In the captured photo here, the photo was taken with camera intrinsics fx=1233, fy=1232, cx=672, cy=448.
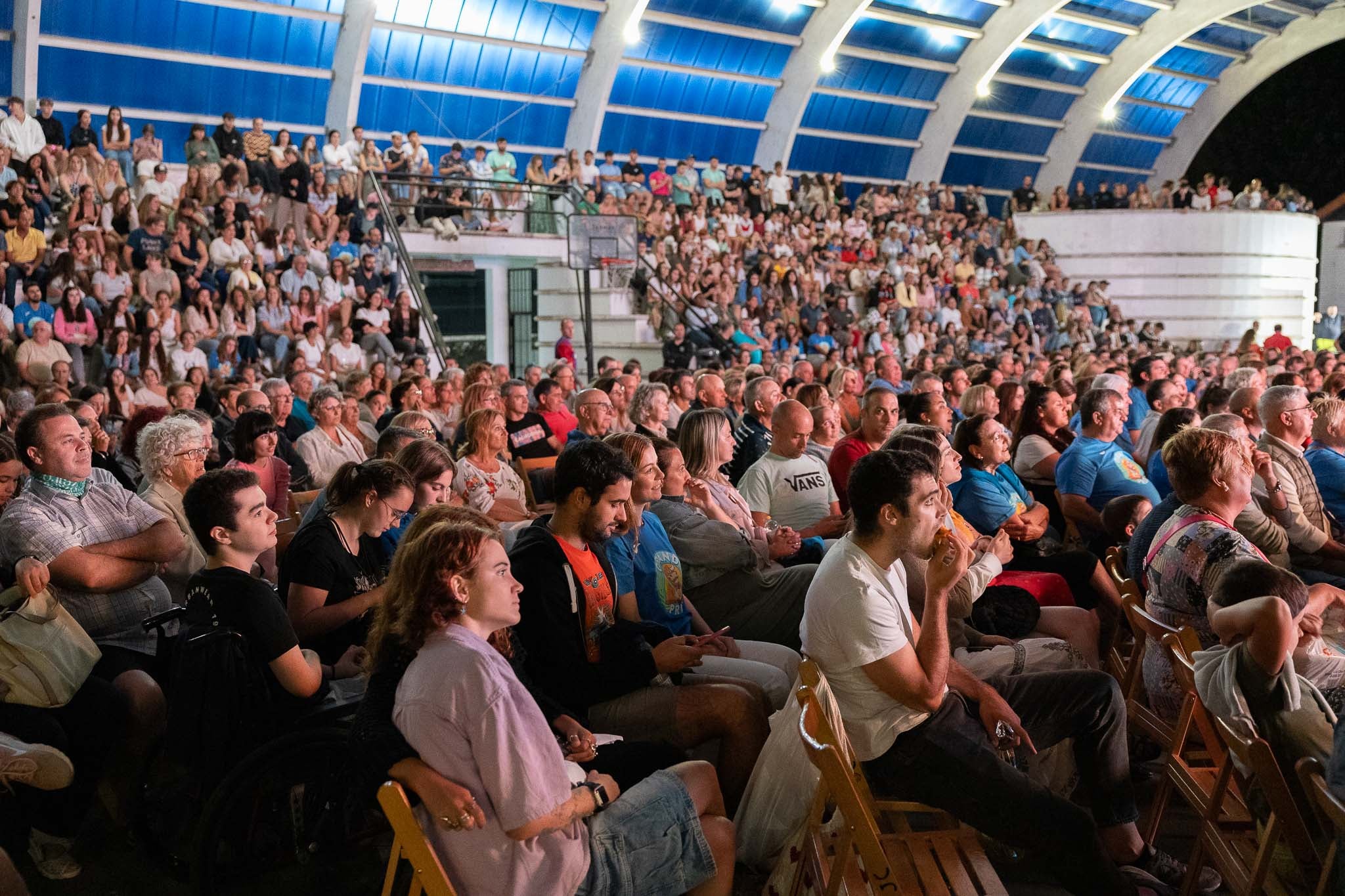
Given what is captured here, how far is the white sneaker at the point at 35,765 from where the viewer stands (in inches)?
121

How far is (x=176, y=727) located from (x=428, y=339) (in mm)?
11629

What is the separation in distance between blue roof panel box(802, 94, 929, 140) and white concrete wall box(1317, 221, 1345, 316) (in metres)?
10.8

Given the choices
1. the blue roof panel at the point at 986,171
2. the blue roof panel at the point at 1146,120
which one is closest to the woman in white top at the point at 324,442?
the blue roof panel at the point at 986,171

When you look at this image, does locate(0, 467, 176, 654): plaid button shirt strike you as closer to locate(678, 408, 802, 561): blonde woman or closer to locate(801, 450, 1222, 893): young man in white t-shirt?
locate(678, 408, 802, 561): blonde woman

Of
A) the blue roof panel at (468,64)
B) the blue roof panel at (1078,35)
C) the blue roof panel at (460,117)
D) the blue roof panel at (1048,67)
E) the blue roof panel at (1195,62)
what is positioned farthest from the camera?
the blue roof panel at (1195,62)

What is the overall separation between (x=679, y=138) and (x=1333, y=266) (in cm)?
1692

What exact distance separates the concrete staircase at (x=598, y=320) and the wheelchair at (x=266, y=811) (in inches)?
512

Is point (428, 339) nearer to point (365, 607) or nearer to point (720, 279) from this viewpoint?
point (720, 279)

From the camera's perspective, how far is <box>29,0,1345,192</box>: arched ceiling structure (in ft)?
59.4

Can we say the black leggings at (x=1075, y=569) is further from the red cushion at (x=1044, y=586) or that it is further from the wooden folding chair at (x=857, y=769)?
the wooden folding chair at (x=857, y=769)

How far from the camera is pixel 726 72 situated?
78.6 ft

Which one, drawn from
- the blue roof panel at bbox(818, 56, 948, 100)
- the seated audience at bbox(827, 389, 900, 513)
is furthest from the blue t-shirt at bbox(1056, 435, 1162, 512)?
the blue roof panel at bbox(818, 56, 948, 100)

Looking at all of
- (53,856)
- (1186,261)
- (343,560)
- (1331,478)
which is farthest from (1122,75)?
(53,856)

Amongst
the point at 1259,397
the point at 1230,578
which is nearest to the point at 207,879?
the point at 1230,578
